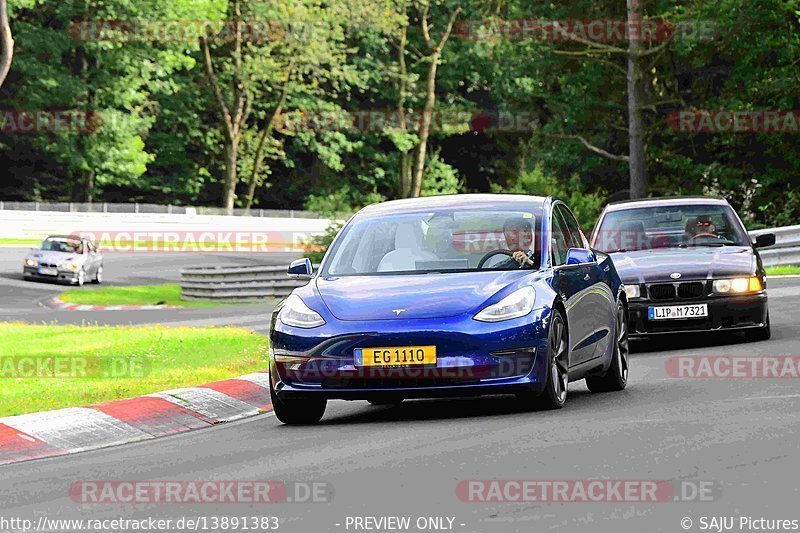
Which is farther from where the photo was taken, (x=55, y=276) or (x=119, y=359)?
(x=55, y=276)

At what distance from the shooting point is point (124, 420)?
38.9 ft

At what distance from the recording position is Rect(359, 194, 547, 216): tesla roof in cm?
1258

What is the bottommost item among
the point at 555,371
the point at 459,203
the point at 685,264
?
the point at 555,371

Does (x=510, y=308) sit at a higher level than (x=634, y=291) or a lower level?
higher

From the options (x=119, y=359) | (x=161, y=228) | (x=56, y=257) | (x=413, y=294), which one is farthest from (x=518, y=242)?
(x=161, y=228)

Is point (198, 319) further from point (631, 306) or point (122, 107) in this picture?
point (122, 107)

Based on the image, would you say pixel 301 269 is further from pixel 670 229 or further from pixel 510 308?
pixel 670 229

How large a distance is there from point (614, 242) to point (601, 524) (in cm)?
1096

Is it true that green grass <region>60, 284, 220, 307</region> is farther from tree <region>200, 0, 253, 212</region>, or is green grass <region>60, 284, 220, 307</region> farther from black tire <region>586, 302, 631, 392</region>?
tree <region>200, 0, 253, 212</region>

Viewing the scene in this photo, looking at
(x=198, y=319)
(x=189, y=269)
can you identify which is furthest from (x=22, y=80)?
(x=198, y=319)

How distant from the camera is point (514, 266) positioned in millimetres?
12023

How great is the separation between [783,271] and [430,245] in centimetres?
2067

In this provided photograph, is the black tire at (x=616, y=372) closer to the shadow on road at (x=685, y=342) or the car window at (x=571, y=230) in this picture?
the car window at (x=571, y=230)

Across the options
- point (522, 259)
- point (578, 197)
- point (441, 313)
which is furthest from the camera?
point (578, 197)
